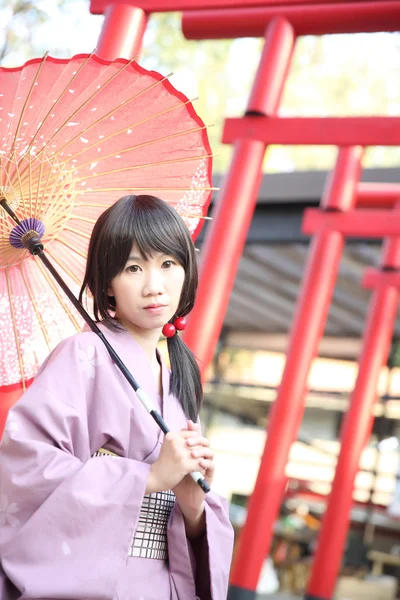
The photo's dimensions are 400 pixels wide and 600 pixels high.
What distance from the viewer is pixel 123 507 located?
1.70 m

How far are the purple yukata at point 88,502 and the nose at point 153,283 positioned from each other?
6.3 inches

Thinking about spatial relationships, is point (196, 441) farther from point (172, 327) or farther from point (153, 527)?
point (172, 327)

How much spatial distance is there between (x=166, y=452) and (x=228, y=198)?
2943mm

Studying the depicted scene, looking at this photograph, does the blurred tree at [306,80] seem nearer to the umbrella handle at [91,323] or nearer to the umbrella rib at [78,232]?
the umbrella rib at [78,232]

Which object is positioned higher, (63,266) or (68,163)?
(68,163)

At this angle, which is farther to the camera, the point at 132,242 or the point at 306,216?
the point at 306,216

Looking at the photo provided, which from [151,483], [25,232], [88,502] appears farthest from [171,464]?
[25,232]

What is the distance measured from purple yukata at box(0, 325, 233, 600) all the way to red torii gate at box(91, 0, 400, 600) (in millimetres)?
2009

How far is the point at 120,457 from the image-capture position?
178 centimetres

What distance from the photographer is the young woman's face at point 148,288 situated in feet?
6.39

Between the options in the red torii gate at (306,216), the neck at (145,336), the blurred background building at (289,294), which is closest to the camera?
the neck at (145,336)

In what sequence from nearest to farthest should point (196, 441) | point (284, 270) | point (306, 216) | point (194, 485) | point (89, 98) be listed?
point (196, 441), point (194, 485), point (89, 98), point (306, 216), point (284, 270)

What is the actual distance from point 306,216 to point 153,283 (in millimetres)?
5150

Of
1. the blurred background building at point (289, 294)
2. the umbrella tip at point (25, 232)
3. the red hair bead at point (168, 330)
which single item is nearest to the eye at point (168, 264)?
the red hair bead at point (168, 330)
